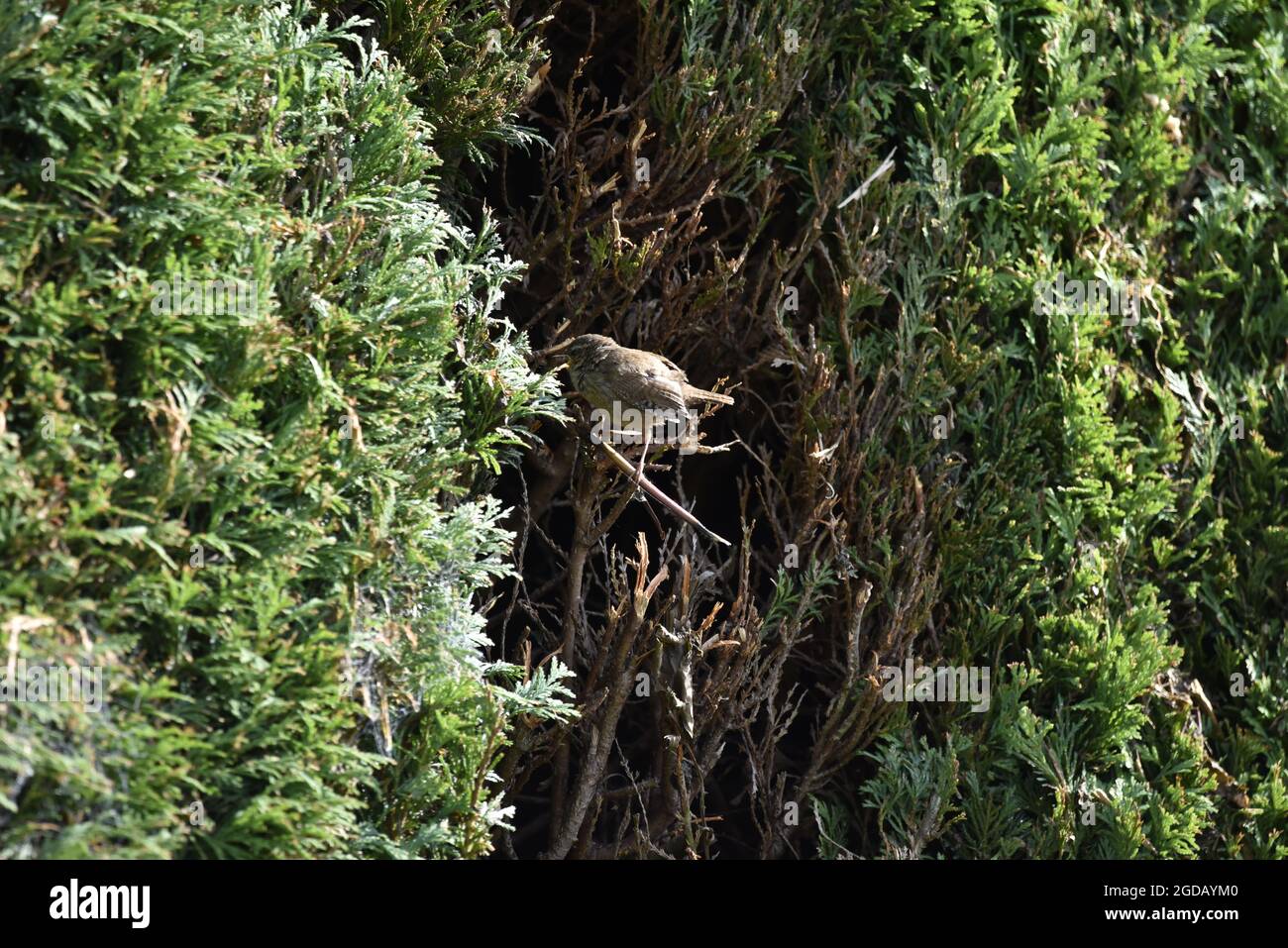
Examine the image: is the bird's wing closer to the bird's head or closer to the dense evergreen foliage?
the bird's head

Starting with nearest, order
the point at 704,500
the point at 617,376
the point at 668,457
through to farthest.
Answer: the point at 617,376
the point at 668,457
the point at 704,500

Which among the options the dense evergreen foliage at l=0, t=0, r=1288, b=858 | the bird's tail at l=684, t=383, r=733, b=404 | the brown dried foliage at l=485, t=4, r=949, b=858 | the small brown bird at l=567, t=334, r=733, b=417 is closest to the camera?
the dense evergreen foliage at l=0, t=0, r=1288, b=858

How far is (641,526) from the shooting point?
14.9ft

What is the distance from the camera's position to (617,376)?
392 centimetres

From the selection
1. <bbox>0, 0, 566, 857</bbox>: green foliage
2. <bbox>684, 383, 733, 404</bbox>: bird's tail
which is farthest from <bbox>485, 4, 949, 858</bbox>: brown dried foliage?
<bbox>0, 0, 566, 857</bbox>: green foliage

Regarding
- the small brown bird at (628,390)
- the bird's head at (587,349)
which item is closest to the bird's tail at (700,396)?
the small brown bird at (628,390)

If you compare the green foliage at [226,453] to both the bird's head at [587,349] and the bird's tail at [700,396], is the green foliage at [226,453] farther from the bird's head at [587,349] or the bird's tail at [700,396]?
the bird's tail at [700,396]

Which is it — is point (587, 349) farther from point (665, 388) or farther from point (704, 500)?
point (704, 500)

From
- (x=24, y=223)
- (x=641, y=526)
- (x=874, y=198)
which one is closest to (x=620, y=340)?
(x=641, y=526)

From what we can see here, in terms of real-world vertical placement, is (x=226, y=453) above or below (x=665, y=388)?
below

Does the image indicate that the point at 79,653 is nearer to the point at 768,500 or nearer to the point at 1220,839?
the point at 768,500

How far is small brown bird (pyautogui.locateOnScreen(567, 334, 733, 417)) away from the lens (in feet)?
12.9

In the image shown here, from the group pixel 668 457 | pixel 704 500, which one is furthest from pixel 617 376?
pixel 704 500

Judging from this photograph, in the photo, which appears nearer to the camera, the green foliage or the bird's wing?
the green foliage
